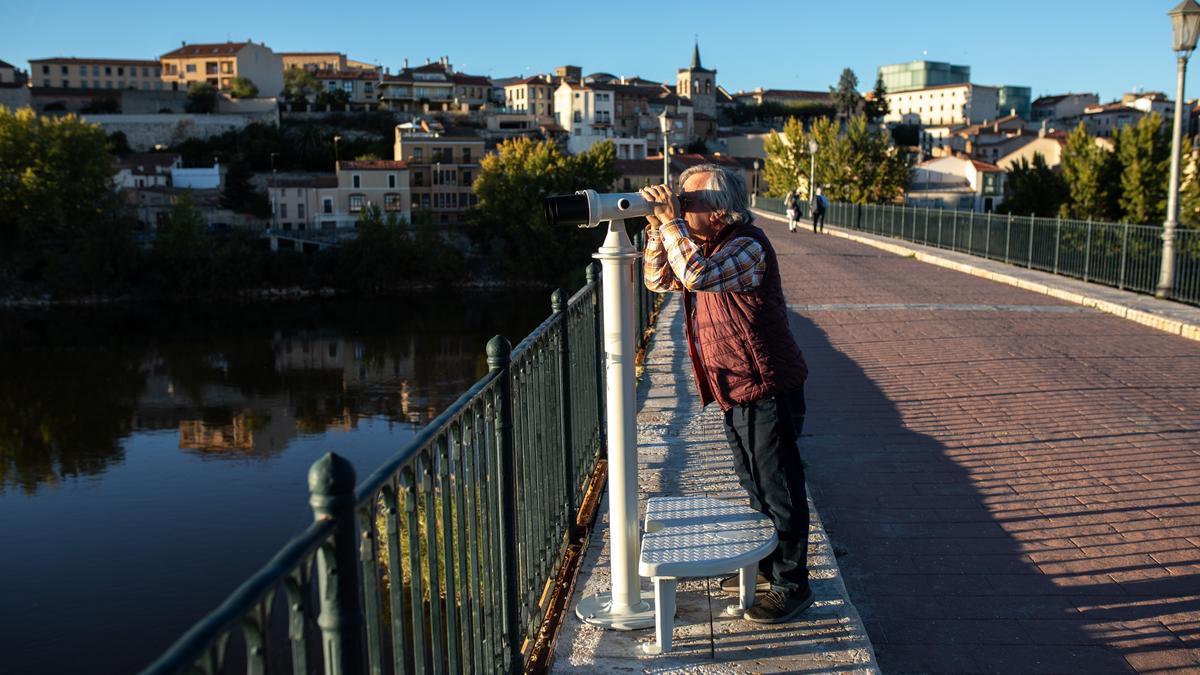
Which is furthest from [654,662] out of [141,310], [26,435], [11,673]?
[141,310]

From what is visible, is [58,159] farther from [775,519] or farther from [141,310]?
[775,519]

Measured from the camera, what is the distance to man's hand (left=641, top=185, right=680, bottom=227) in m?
3.39

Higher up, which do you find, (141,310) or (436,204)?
(436,204)

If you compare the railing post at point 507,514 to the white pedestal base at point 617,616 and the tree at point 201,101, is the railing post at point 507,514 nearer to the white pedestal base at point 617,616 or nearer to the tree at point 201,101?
Result: the white pedestal base at point 617,616

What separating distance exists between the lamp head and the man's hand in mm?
13106

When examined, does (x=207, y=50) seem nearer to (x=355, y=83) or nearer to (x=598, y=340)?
(x=355, y=83)

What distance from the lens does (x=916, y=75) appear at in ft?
525

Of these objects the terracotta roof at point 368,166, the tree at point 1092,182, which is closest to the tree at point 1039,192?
the tree at point 1092,182

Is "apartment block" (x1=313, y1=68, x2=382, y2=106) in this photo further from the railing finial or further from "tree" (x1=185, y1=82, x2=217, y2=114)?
the railing finial

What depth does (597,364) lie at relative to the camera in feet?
20.1

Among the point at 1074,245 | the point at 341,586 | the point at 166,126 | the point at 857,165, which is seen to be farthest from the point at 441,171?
the point at 341,586

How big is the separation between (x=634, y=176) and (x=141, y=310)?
40.6m

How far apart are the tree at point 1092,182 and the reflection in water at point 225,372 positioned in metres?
22.6

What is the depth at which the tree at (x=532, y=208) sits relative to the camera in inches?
2753
